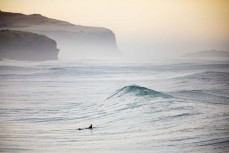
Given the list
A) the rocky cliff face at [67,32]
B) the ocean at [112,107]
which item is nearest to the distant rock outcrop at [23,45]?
the rocky cliff face at [67,32]

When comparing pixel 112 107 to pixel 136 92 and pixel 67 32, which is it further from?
pixel 67 32

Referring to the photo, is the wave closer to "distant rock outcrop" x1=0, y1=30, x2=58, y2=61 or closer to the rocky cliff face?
the rocky cliff face

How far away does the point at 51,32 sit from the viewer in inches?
238

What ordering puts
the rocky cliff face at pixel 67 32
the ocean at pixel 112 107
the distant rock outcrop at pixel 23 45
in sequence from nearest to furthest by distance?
the ocean at pixel 112 107 < the rocky cliff face at pixel 67 32 < the distant rock outcrop at pixel 23 45

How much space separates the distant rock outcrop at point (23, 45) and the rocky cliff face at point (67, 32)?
0.38ft

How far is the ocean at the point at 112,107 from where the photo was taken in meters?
4.39

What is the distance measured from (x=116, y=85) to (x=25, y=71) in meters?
1.52

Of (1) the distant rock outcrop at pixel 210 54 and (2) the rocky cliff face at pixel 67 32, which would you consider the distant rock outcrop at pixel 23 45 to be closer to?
(2) the rocky cliff face at pixel 67 32

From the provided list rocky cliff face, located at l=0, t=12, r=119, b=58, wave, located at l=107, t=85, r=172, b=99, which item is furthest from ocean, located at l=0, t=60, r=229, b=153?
rocky cliff face, located at l=0, t=12, r=119, b=58

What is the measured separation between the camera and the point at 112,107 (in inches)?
221

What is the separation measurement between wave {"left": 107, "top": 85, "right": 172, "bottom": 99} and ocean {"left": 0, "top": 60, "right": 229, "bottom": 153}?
0.02 m

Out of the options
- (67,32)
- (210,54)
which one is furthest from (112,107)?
(210,54)

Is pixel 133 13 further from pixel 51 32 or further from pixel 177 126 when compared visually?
pixel 177 126

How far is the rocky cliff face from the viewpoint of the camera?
5680 millimetres
